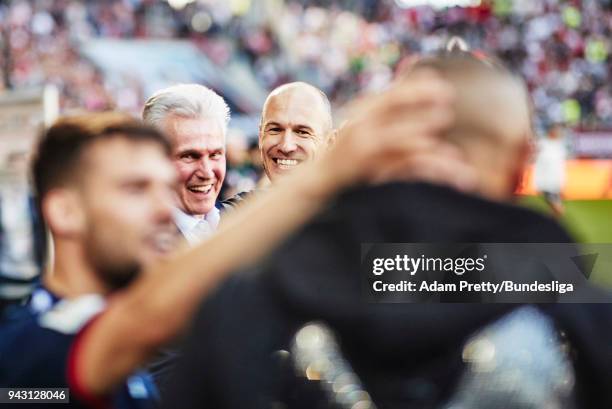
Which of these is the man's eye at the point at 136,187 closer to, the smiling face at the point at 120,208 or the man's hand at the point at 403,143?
the smiling face at the point at 120,208

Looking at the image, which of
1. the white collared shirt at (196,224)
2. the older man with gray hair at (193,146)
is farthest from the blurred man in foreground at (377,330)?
the older man with gray hair at (193,146)

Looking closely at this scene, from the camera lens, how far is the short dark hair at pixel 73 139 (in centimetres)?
84

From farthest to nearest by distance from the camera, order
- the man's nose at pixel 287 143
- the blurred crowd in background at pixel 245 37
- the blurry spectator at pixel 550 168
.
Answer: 1. the blurred crowd in background at pixel 245 37
2. the blurry spectator at pixel 550 168
3. the man's nose at pixel 287 143

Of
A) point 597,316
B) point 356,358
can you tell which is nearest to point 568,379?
point 597,316

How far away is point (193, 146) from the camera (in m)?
1.66

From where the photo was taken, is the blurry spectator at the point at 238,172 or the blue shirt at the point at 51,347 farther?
the blurry spectator at the point at 238,172

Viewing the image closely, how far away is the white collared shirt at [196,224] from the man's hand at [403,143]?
0.85 metres

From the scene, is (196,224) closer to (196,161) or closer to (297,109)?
(196,161)

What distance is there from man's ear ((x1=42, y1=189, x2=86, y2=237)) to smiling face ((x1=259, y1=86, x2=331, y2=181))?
3.12ft

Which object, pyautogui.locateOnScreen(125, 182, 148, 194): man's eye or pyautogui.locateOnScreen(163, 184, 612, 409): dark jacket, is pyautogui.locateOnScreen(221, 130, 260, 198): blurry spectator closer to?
pyautogui.locateOnScreen(125, 182, 148, 194): man's eye

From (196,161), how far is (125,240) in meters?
0.84

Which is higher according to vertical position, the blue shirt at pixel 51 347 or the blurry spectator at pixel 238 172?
the blurry spectator at pixel 238 172

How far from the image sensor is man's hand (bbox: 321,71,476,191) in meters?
0.58

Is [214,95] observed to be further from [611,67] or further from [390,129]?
[611,67]
